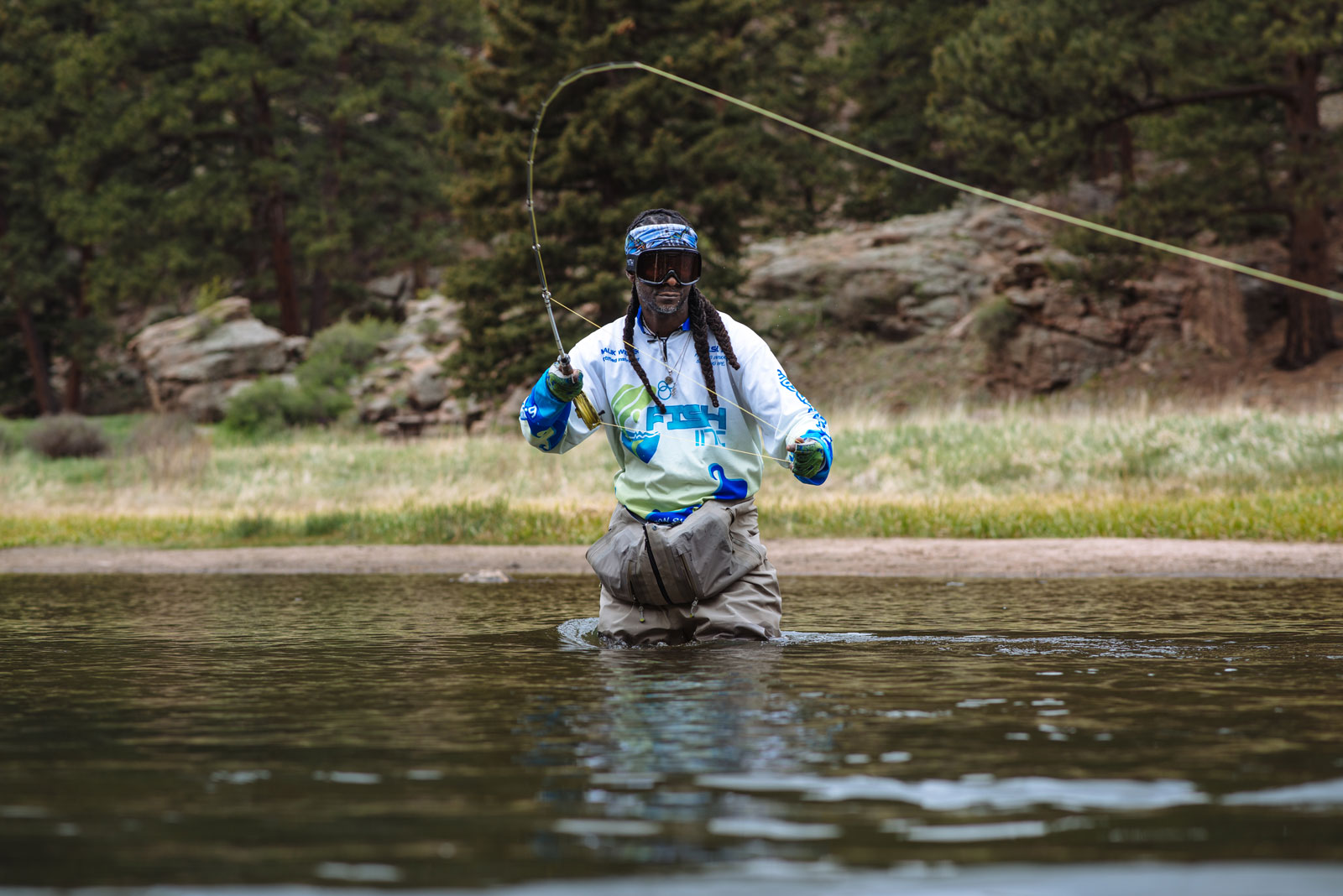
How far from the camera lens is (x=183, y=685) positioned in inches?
237

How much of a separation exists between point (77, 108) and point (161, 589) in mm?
37796

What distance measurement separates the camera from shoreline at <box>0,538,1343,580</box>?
1223cm

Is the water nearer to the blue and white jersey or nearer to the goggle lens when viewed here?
the blue and white jersey

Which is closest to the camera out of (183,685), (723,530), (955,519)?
(183,685)

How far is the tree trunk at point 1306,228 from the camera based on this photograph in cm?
2652

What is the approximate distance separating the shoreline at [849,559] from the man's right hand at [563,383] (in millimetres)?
6456

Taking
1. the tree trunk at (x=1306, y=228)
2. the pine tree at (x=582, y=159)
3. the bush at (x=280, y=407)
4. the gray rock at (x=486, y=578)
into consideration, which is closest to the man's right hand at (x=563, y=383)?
the gray rock at (x=486, y=578)

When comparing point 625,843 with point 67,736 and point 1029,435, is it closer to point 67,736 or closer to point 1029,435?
point 67,736

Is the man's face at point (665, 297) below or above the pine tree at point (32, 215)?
below

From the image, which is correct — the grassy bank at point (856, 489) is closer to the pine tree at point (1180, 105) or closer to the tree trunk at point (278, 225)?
the pine tree at point (1180, 105)

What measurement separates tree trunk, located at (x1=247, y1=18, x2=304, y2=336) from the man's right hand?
4281cm

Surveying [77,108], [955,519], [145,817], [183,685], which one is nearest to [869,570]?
[955,519]

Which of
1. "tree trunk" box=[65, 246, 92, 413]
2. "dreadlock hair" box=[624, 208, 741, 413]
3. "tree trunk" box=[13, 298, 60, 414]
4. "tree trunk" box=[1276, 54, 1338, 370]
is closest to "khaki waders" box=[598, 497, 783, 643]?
"dreadlock hair" box=[624, 208, 741, 413]

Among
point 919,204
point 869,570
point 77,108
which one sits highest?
point 77,108
